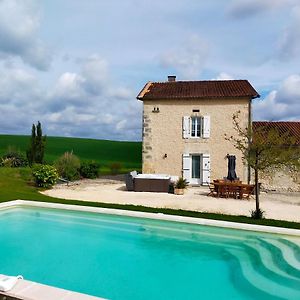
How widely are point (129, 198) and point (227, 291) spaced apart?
9332mm

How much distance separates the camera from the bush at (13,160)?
24.2m

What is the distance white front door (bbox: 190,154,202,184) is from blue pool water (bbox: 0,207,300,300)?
1002 centimetres

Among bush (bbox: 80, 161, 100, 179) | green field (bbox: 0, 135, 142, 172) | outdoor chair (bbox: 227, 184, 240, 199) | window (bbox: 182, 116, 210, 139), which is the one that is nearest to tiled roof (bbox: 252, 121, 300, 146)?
window (bbox: 182, 116, 210, 139)

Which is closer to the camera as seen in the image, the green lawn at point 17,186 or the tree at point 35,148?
the green lawn at point 17,186

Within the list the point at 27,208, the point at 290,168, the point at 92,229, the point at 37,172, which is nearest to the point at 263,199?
the point at 290,168

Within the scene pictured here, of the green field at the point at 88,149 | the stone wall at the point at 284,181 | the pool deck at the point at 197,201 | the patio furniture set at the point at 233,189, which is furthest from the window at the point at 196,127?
the green field at the point at 88,149

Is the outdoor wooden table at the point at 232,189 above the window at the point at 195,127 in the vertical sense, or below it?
below

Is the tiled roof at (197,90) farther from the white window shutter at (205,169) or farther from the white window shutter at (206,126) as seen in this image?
the white window shutter at (205,169)

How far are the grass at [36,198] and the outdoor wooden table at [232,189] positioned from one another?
4504mm

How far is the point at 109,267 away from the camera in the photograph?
7.05m

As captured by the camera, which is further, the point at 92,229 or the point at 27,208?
the point at 27,208

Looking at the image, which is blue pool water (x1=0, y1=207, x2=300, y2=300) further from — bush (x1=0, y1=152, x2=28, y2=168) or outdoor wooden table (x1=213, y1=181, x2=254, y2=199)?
bush (x1=0, y1=152, x2=28, y2=168)

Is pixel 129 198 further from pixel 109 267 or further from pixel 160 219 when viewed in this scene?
pixel 109 267

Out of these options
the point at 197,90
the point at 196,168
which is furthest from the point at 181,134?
the point at 197,90
